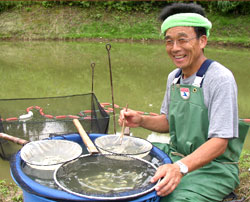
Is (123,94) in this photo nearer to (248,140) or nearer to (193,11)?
(248,140)

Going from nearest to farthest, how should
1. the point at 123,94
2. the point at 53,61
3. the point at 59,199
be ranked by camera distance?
the point at 59,199 < the point at 123,94 < the point at 53,61

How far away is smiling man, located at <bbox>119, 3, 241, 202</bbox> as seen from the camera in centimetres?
154

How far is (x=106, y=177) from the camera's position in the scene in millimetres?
1528

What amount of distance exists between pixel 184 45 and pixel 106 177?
863 millimetres

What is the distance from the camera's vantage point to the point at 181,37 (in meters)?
1.70

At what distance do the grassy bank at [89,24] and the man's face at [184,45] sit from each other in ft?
39.8

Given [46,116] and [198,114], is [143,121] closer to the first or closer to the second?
[198,114]

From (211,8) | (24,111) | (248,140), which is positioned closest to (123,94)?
(24,111)

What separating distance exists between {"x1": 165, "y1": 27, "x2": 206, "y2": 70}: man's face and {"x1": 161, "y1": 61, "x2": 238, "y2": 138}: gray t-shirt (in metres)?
0.15

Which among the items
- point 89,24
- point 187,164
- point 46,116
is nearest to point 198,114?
point 187,164

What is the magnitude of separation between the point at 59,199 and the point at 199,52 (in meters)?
1.13

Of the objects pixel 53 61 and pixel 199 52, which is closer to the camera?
pixel 199 52

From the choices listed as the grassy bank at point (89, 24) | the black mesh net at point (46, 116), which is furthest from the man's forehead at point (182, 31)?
the grassy bank at point (89, 24)

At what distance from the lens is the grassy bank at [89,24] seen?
1472 centimetres
